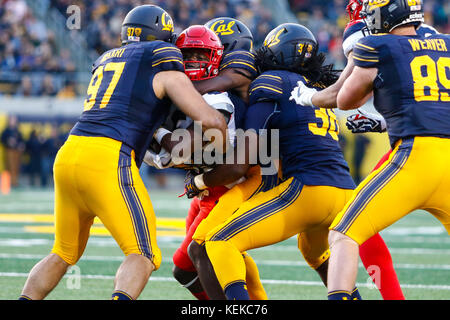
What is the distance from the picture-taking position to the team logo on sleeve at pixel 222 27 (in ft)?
15.4

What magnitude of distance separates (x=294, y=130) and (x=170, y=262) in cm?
308

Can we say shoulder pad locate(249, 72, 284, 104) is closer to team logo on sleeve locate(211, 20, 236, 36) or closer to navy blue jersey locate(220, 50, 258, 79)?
navy blue jersey locate(220, 50, 258, 79)

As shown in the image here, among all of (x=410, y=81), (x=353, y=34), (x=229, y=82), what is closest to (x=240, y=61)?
(x=229, y=82)

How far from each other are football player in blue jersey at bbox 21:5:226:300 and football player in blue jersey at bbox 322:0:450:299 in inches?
31.9

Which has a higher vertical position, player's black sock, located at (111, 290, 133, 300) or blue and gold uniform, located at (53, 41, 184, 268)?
blue and gold uniform, located at (53, 41, 184, 268)

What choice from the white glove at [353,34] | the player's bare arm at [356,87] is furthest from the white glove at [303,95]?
the white glove at [353,34]

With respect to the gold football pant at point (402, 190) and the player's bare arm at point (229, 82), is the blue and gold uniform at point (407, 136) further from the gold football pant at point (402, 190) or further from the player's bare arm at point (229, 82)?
the player's bare arm at point (229, 82)

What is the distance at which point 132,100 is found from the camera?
152 inches

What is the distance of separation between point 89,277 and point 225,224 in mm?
2338

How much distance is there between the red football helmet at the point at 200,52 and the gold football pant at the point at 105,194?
2.28ft

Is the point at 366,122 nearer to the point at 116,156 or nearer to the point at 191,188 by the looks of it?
the point at 191,188

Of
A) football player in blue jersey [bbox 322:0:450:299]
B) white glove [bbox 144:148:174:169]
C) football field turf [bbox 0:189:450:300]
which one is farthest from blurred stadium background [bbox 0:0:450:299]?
football player in blue jersey [bbox 322:0:450:299]

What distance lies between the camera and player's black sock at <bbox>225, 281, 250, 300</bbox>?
3807mm

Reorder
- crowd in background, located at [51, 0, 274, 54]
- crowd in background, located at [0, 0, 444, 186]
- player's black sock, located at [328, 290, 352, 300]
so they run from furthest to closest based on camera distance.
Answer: crowd in background, located at [51, 0, 274, 54] < crowd in background, located at [0, 0, 444, 186] < player's black sock, located at [328, 290, 352, 300]
